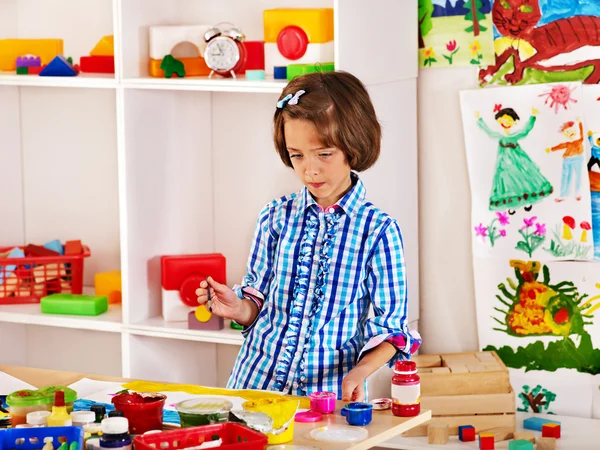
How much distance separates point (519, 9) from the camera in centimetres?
255

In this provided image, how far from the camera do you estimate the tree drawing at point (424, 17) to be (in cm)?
264

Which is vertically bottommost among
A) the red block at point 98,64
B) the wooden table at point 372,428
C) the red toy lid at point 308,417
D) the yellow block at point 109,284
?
the wooden table at point 372,428

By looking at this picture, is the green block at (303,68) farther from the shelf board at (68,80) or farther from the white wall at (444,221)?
the shelf board at (68,80)

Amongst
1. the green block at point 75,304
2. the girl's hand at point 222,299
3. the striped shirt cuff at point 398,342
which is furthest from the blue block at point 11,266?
the striped shirt cuff at point 398,342

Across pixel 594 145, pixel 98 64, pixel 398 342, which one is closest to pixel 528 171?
pixel 594 145

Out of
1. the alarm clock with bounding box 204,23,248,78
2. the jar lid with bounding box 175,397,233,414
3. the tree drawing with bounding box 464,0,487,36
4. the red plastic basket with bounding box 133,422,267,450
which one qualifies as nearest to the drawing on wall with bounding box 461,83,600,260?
the tree drawing with bounding box 464,0,487,36

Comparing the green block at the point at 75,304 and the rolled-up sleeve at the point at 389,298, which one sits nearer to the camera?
the rolled-up sleeve at the point at 389,298

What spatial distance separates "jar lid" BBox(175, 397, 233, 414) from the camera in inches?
59.2

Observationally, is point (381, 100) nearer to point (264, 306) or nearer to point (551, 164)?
Answer: point (551, 164)

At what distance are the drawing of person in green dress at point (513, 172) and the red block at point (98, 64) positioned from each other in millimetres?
1008

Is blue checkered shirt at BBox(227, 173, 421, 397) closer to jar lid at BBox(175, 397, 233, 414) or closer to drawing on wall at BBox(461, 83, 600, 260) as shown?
jar lid at BBox(175, 397, 233, 414)

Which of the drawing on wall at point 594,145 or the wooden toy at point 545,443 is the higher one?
the drawing on wall at point 594,145

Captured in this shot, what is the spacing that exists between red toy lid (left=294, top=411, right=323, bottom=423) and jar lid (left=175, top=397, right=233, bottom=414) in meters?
0.11

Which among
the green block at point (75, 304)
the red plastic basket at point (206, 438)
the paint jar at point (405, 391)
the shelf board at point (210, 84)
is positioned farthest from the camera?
the green block at point (75, 304)
